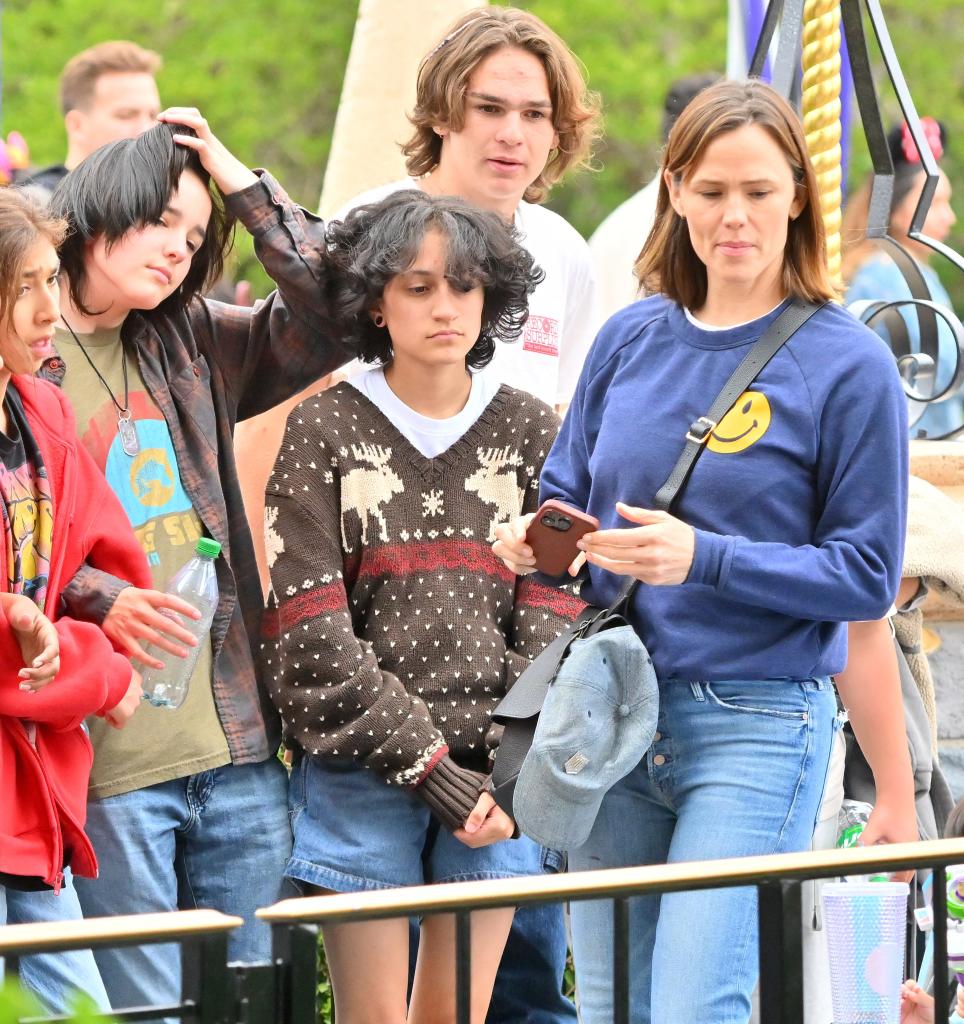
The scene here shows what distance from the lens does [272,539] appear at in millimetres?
3422

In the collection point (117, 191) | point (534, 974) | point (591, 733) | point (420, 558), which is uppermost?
point (117, 191)

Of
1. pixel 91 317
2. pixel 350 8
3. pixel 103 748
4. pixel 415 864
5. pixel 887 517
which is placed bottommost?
pixel 415 864

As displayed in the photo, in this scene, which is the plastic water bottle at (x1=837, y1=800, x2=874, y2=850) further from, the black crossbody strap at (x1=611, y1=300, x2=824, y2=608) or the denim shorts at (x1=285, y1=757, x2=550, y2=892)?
the black crossbody strap at (x1=611, y1=300, x2=824, y2=608)

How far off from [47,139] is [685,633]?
2160 centimetres

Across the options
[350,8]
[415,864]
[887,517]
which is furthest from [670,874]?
A: [350,8]

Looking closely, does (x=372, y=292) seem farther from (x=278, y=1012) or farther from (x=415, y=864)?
(x=278, y=1012)

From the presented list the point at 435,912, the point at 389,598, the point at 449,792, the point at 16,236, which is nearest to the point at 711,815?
the point at 449,792

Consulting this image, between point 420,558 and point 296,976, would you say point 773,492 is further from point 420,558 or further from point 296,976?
point 296,976

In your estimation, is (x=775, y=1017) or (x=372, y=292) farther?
(x=372, y=292)

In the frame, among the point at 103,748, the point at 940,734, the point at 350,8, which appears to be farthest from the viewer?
the point at 350,8

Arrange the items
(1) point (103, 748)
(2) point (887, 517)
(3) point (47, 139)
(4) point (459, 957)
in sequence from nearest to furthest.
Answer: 1. (4) point (459, 957)
2. (2) point (887, 517)
3. (1) point (103, 748)
4. (3) point (47, 139)

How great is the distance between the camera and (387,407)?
3535 millimetres

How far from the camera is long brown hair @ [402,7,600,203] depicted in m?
4.16

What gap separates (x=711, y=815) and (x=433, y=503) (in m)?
0.90
